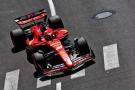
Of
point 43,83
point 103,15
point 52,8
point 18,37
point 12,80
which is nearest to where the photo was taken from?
point 43,83

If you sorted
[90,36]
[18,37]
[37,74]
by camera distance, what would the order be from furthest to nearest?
[90,36] < [18,37] < [37,74]

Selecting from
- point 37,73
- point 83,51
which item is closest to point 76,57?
point 83,51

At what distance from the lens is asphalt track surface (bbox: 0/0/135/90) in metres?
23.1

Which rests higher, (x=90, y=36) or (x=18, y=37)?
(x=18, y=37)

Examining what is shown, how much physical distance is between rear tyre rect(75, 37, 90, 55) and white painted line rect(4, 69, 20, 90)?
3721 millimetres

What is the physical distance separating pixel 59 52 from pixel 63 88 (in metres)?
1.79

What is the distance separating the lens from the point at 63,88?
23297 mm

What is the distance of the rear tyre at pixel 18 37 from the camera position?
26047 millimetres

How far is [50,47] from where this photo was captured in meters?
24.1

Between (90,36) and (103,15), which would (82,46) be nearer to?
(90,36)

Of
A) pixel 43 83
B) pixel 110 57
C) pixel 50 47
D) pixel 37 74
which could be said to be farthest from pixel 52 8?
pixel 43 83

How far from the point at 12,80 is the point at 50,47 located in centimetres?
273

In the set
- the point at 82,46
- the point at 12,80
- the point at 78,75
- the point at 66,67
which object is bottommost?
the point at 12,80

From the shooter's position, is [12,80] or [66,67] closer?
[66,67]
